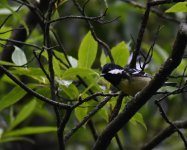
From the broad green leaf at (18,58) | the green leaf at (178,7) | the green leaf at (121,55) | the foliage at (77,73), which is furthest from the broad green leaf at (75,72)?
the green leaf at (178,7)

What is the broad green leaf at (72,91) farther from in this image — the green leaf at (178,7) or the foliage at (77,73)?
the green leaf at (178,7)

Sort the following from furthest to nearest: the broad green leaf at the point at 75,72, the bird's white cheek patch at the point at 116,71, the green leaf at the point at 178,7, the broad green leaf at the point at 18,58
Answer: the bird's white cheek patch at the point at 116,71
the broad green leaf at the point at 18,58
the broad green leaf at the point at 75,72
the green leaf at the point at 178,7

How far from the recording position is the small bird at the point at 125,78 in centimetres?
→ 247

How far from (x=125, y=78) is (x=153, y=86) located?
84 cm

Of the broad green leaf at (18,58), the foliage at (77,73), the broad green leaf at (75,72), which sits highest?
the broad green leaf at (18,58)

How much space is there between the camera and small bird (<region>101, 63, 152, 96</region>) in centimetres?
247

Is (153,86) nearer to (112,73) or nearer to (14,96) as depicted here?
(112,73)

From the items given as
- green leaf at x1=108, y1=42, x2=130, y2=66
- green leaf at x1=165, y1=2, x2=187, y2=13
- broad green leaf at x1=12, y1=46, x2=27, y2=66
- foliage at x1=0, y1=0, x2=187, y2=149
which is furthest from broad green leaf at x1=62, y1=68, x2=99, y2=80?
green leaf at x1=165, y1=2, x2=187, y2=13

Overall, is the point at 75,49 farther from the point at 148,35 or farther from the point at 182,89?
the point at 182,89

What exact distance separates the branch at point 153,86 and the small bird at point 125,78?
0.39m

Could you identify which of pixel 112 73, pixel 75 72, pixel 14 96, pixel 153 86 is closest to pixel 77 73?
pixel 75 72

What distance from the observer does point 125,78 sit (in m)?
2.62

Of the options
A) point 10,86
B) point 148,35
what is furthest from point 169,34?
point 10,86

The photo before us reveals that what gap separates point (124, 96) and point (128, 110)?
1.50 ft
